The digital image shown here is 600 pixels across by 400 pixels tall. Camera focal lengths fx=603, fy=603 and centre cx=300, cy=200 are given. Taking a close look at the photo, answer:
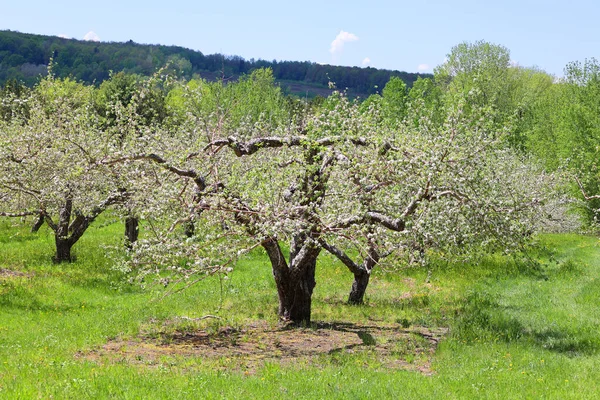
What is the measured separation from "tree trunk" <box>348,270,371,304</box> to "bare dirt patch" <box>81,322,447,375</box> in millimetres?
3473

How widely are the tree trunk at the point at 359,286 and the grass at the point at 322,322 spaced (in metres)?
0.59

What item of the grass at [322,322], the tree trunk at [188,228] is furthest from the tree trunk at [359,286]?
the tree trunk at [188,228]

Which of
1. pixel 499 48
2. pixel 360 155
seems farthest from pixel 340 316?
pixel 499 48

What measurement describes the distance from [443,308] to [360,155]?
7.64 meters

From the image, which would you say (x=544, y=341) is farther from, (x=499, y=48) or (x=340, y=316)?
(x=499, y=48)

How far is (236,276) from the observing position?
1075 inches

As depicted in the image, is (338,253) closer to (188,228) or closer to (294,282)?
(294,282)

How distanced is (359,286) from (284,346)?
279 inches

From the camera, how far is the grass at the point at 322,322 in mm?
10805

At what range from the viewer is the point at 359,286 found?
21.8m

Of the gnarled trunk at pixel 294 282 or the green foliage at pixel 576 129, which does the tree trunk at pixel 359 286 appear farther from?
the green foliage at pixel 576 129

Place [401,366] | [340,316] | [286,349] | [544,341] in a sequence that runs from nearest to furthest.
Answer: [401,366] < [286,349] < [544,341] < [340,316]

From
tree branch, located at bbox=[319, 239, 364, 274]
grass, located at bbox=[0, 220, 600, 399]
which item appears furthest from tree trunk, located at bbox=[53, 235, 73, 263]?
tree branch, located at bbox=[319, 239, 364, 274]

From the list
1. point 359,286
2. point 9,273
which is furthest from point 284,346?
point 9,273
